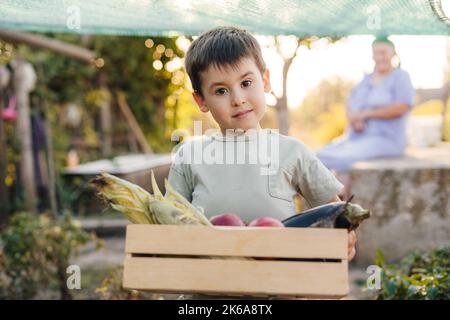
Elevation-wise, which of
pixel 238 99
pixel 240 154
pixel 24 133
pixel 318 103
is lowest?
pixel 240 154

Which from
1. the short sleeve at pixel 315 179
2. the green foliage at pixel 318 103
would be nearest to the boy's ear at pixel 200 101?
the short sleeve at pixel 315 179

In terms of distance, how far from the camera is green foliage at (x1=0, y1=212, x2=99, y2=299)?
15.7 feet

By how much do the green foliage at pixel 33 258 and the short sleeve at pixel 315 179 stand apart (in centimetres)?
285

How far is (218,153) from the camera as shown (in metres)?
2.43

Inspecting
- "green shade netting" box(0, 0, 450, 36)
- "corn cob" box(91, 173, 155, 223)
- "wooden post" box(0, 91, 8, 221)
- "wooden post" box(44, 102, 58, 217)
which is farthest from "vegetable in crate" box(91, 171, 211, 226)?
"wooden post" box(44, 102, 58, 217)

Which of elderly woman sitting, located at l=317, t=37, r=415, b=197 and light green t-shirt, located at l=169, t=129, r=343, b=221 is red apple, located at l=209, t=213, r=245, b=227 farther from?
elderly woman sitting, located at l=317, t=37, r=415, b=197

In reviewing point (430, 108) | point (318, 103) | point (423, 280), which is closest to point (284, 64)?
point (423, 280)

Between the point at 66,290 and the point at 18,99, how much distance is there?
362cm

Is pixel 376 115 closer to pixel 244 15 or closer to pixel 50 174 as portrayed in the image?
pixel 244 15

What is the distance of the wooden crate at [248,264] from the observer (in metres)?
1.75

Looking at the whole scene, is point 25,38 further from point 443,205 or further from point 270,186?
point 270,186

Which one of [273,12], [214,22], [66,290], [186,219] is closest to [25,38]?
[66,290]

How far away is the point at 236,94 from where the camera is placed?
232 cm

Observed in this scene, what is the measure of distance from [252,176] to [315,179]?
0.70 feet
